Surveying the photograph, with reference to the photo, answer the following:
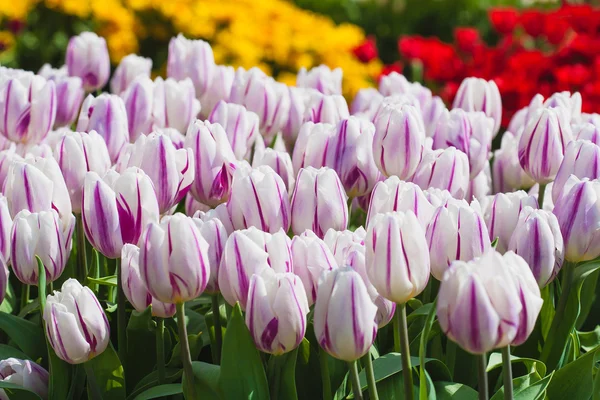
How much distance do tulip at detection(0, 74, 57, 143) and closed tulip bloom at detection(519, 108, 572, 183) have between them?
1.13m

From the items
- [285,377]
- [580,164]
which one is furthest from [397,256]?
[580,164]

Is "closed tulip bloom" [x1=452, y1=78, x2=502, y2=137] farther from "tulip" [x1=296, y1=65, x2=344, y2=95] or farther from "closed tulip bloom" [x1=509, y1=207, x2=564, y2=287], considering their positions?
"closed tulip bloom" [x1=509, y1=207, x2=564, y2=287]

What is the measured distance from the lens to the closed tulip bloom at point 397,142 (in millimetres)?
1770

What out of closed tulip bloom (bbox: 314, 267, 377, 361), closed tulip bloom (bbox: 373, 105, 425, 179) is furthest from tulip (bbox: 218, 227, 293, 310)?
closed tulip bloom (bbox: 373, 105, 425, 179)

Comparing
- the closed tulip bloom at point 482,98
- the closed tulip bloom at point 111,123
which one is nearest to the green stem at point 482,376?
the closed tulip bloom at point 111,123

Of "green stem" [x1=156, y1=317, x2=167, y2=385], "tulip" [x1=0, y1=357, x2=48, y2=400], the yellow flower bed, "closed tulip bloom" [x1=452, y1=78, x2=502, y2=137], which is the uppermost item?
"closed tulip bloom" [x1=452, y1=78, x2=502, y2=137]

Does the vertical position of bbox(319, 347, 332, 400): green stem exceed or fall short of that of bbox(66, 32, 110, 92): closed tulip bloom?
it falls short

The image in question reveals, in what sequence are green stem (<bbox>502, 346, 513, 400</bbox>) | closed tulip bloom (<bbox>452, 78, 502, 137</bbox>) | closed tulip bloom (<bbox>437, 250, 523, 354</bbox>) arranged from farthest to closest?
closed tulip bloom (<bbox>452, 78, 502, 137</bbox>), green stem (<bbox>502, 346, 513, 400</bbox>), closed tulip bloom (<bbox>437, 250, 523, 354</bbox>)

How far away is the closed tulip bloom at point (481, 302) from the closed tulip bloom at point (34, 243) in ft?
2.44

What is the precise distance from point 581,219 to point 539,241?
115mm

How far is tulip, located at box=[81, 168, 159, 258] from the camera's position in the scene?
1.53m

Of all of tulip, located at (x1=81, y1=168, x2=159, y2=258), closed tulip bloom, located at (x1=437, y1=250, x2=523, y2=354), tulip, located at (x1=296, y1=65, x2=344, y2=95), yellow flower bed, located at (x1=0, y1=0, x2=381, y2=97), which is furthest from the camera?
yellow flower bed, located at (x1=0, y1=0, x2=381, y2=97)

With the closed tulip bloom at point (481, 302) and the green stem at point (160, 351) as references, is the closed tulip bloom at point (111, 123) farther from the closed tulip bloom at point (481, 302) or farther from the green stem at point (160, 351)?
the closed tulip bloom at point (481, 302)

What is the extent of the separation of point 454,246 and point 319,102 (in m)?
0.95
